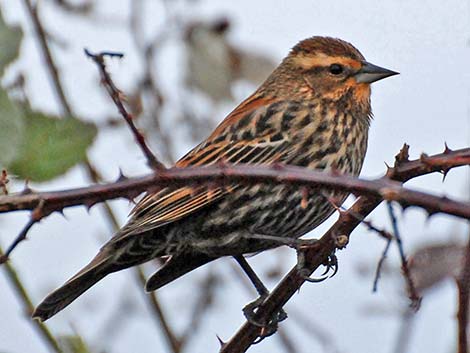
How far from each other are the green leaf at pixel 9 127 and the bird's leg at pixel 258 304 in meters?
1.06

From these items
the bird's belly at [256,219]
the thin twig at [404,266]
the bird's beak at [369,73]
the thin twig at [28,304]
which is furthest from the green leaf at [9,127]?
the bird's beak at [369,73]

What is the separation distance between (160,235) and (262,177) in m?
2.31

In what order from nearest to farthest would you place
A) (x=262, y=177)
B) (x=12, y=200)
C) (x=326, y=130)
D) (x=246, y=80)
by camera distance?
(x=262, y=177) < (x=12, y=200) < (x=326, y=130) < (x=246, y=80)

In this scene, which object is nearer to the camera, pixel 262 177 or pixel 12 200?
pixel 262 177

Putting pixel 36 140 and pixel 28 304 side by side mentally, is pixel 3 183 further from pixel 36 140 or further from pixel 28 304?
pixel 28 304

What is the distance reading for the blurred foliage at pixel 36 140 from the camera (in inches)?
99.7

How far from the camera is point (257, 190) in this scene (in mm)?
3990

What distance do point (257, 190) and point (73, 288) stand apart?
0.81m

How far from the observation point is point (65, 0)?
4.46 m

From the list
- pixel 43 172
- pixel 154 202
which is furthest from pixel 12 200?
pixel 154 202

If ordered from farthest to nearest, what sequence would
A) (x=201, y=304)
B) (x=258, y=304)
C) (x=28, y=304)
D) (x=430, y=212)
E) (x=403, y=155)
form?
1. (x=201, y=304)
2. (x=258, y=304)
3. (x=28, y=304)
4. (x=403, y=155)
5. (x=430, y=212)

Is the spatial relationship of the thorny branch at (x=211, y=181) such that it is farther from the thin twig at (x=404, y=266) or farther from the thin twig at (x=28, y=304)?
the thin twig at (x=28, y=304)

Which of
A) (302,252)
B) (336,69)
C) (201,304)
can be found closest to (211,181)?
(302,252)

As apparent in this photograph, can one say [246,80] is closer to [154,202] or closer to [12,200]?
[154,202]
